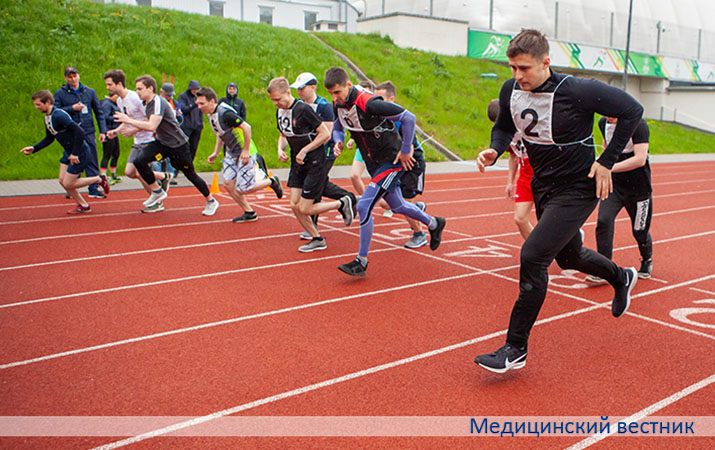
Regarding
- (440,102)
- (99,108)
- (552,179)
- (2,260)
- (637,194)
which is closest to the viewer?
(552,179)

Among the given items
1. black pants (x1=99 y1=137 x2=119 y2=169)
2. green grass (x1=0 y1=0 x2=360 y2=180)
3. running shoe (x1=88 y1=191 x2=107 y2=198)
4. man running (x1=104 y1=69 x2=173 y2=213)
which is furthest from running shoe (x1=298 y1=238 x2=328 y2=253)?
green grass (x1=0 y1=0 x2=360 y2=180)

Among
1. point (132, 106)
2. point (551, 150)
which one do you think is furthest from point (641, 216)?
point (132, 106)

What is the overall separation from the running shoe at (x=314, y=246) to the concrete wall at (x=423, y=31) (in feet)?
85.8

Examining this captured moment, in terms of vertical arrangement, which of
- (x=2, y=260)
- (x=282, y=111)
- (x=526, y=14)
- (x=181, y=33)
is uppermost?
(x=526, y=14)

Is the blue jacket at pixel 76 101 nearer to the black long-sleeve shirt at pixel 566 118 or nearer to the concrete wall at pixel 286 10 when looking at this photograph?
the black long-sleeve shirt at pixel 566 118

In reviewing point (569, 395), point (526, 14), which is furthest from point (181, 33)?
point (526, 14)

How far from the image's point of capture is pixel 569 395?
3592 mm

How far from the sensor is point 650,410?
3408 millimetres

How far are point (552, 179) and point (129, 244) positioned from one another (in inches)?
226

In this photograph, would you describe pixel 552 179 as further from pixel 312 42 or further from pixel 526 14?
pixel 526 14

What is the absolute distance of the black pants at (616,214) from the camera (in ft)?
19.3

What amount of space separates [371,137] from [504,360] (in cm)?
314

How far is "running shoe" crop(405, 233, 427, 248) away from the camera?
768cm

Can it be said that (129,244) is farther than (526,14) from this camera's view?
No
